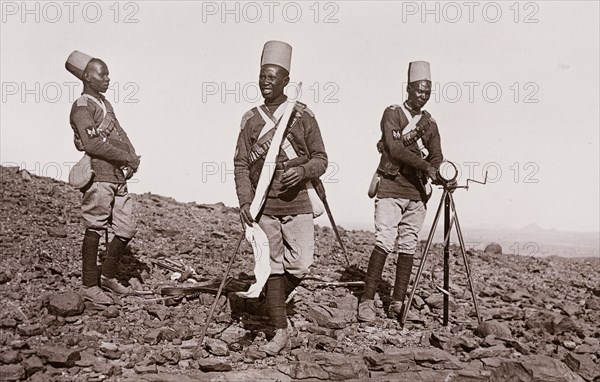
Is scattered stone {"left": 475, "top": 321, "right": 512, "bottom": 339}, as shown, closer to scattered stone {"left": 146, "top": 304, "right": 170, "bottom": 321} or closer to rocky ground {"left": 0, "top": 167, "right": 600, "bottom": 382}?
rocky ground {"left": 0, "top": 167, "right": 600, "bottom": 382}

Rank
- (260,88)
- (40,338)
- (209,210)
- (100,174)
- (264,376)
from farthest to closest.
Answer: (209,210) → (100,174) → (260,88) → (40,338) → (264,376)

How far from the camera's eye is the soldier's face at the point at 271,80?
500cm

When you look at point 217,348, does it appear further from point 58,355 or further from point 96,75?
point 96,75

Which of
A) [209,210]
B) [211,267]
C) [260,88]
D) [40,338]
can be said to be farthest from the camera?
[209,210]

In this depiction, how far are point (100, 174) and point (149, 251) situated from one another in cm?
243

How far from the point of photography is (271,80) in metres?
5.00

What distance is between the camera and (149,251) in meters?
8.01

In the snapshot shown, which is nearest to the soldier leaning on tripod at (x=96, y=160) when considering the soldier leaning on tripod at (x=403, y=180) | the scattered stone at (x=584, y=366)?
the soldier leaning on tripod at (x=403, y=180)

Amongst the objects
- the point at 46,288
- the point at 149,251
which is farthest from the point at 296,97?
the point at 149,251

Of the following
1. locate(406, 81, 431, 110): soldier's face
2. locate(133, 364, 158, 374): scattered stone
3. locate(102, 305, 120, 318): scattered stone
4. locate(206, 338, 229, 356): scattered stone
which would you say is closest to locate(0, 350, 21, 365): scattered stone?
locate(133, 364, 158, 374): scattered stone

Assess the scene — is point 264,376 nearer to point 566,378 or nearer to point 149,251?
point 566,378

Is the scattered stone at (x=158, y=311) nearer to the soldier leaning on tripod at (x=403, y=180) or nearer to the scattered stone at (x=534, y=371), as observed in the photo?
the soldier leaning on tripod at (x=403, y=180)

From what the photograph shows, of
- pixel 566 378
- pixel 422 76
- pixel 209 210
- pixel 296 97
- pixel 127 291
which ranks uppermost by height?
pixel 422 76

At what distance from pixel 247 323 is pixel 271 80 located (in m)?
2.34
